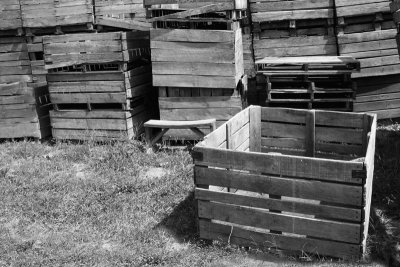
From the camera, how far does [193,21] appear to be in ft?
23.9

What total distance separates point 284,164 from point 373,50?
15.5ft

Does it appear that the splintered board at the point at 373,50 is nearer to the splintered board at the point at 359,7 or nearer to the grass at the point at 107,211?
the splintered board at the point at 359,7

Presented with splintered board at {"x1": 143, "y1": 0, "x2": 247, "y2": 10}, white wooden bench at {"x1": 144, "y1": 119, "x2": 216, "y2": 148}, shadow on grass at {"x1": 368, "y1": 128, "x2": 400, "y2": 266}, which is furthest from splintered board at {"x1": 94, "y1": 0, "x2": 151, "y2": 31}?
shadow on grass at {"x1": 368, "y1": 128, "x2": 400, "y2": 266}

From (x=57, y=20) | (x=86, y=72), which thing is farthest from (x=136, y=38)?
(x=57, y=20)

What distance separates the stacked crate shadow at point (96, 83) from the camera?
7.82 meters

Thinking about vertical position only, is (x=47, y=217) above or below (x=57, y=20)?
below

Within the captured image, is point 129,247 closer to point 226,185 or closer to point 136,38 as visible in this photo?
point 226,185

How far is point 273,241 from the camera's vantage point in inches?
174

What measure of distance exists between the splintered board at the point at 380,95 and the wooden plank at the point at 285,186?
4.68 metres

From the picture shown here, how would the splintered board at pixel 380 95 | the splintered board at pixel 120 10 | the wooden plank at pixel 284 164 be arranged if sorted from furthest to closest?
the splintered board at pixel 120 10 → the splintered board at pixel 380 95 → the wooden plank at pixel 284 164

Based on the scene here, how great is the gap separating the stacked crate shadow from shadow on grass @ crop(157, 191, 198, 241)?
2.68 meters

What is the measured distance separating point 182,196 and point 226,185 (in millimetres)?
1513

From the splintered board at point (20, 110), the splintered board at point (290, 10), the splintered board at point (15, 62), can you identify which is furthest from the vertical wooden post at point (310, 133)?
the splintered board at point (15, 62)

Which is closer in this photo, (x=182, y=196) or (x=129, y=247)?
(x=129, y=247)
